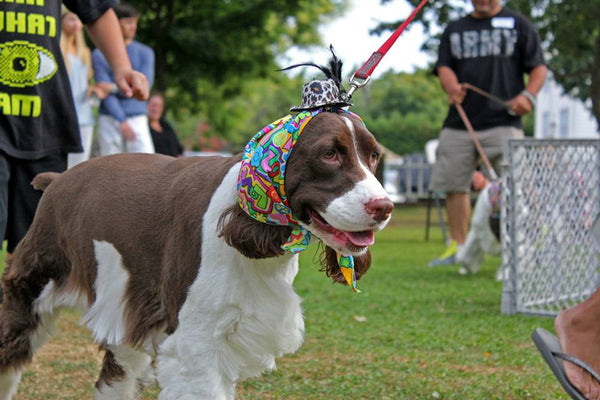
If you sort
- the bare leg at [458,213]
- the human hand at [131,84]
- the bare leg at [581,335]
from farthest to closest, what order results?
Result: the bare leg at [458,213]
the human hand at [131,84]
the bare leg at [581,335]

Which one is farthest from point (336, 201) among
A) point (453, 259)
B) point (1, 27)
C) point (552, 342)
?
point (453, 259)

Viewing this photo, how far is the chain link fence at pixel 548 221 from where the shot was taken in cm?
623

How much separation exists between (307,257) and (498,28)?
167 inches

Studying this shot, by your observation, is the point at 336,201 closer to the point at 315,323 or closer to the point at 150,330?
the point at 150,330

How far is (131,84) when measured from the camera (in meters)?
3.87

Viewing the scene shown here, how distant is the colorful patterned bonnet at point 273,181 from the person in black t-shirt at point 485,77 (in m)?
5.12

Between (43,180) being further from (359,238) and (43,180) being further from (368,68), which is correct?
(359,238)

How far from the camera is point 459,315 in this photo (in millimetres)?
6207

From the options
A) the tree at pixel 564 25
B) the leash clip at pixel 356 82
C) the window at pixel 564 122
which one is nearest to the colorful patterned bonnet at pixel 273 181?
the leash clip at pixel 356 82

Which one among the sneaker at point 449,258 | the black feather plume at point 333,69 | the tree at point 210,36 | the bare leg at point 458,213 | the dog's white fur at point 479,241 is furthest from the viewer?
the tree at point 210,36

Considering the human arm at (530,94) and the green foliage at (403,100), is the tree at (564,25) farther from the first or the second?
the green foliage at (403,100)

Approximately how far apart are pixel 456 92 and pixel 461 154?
1.95ft

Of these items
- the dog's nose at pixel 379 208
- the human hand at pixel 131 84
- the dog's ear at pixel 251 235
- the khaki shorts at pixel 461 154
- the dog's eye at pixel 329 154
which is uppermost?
the human hand at pixel 131 84

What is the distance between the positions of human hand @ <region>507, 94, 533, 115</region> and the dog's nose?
5168 millimetres
